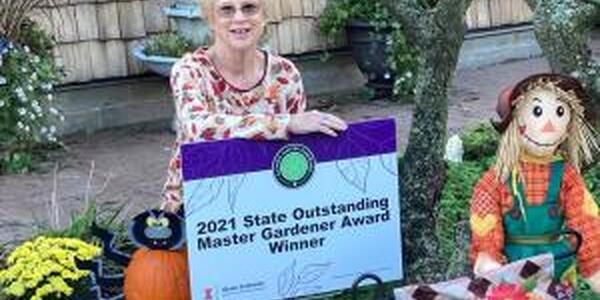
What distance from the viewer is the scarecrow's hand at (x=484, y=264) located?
3208 mm

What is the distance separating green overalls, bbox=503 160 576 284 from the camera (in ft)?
10.8

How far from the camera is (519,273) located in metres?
3.08

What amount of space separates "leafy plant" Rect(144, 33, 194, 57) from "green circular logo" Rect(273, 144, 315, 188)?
393cm

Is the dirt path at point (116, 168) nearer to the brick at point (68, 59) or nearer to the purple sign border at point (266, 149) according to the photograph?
the brick at point (68, 59)

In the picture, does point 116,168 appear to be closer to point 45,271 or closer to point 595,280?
point 45,271

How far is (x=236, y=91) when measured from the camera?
3.79 metres

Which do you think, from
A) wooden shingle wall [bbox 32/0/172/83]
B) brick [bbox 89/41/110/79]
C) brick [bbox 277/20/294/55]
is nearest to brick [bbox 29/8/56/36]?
wooden shingle wall [bbox 32/0/172/83]

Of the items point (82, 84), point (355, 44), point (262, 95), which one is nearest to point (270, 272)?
point (262, 95)

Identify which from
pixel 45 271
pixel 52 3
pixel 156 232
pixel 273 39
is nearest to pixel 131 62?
pixel 52 3

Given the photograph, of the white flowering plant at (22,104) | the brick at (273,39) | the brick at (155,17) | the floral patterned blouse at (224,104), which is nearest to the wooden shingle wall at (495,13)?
the brick at (273,39)

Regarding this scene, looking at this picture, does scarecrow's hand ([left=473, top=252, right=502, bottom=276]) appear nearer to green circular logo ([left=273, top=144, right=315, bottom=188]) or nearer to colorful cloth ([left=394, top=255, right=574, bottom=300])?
colorful cloth ([left=394, top=255, right=574, bottom=300])

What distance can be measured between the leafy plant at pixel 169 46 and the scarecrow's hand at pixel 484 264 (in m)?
4.37

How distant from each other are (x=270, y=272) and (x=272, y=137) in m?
0.41

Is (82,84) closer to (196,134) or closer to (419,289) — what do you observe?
(196,134)
